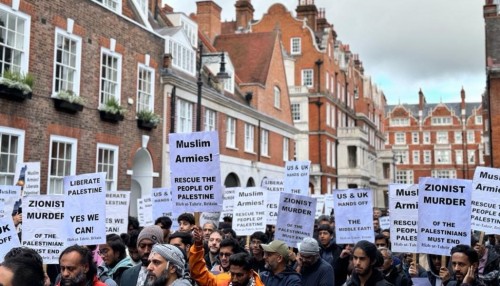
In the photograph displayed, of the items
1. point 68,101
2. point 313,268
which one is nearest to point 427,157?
point 68,101

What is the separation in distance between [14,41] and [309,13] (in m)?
42.2

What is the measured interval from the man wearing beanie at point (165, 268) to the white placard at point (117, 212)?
204 inches

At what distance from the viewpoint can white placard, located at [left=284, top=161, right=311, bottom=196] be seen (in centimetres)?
1406

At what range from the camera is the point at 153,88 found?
23406 millimetres

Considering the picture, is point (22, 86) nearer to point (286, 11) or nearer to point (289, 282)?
point (289, 282)

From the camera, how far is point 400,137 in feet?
351

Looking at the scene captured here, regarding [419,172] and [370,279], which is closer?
[370,279]

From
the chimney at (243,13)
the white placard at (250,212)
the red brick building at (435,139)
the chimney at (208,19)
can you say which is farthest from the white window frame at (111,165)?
the red brick building at (435,139)

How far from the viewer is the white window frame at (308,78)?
168ft

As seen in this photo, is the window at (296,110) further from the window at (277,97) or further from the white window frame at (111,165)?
the white window frame at (111,165)

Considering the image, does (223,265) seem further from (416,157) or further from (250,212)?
(416,157)

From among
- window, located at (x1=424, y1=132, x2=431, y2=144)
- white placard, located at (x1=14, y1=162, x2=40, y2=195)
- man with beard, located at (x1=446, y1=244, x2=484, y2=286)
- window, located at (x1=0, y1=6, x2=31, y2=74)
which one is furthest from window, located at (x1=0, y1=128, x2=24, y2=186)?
window, located at (x1=424, y1=132, x2=431, y2=144)

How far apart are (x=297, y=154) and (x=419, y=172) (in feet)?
189

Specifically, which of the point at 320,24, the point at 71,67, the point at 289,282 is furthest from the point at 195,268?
the point at 320,24
